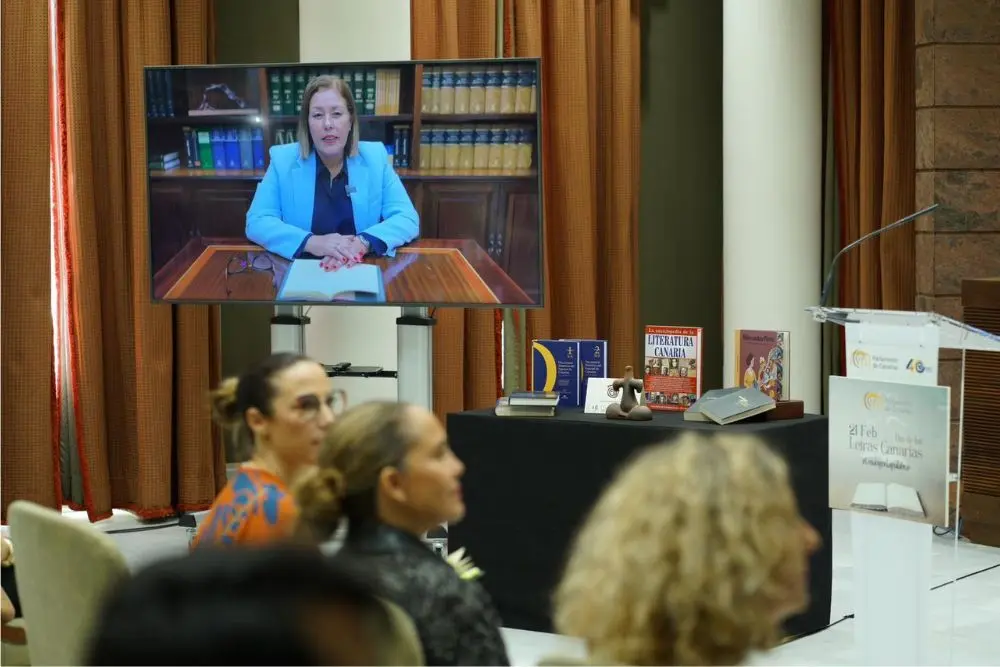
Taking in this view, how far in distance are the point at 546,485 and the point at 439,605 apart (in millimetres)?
2237

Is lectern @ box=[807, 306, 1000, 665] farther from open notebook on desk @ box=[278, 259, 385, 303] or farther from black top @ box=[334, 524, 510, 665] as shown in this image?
open notebook on desk @ box=[278, 259, 385, 303]

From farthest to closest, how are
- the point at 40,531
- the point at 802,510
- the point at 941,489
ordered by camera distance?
the point at 802,510 < the point at 941,489 < the point at 40,531

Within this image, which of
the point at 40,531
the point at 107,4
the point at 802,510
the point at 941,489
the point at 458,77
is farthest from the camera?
the point at 107,4

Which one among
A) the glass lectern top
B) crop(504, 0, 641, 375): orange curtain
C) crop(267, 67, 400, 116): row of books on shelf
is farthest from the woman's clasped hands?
the glass lectern top

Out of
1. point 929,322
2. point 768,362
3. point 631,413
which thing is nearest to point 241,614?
point 929,322

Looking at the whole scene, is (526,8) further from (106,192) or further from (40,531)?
(40,531)

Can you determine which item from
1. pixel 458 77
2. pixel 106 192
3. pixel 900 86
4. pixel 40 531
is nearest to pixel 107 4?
pixel 106 192

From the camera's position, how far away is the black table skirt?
4.18 metres

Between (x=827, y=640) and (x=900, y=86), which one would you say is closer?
(x=827, y=640)

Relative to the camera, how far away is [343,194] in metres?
5.30

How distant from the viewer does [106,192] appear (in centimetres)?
598

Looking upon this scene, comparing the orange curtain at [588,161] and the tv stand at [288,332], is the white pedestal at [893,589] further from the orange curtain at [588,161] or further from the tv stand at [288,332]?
the orange curtain at [588,161]

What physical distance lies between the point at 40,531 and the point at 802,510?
2502 millimetres

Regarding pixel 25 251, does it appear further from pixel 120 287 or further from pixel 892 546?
pixel 892 546
